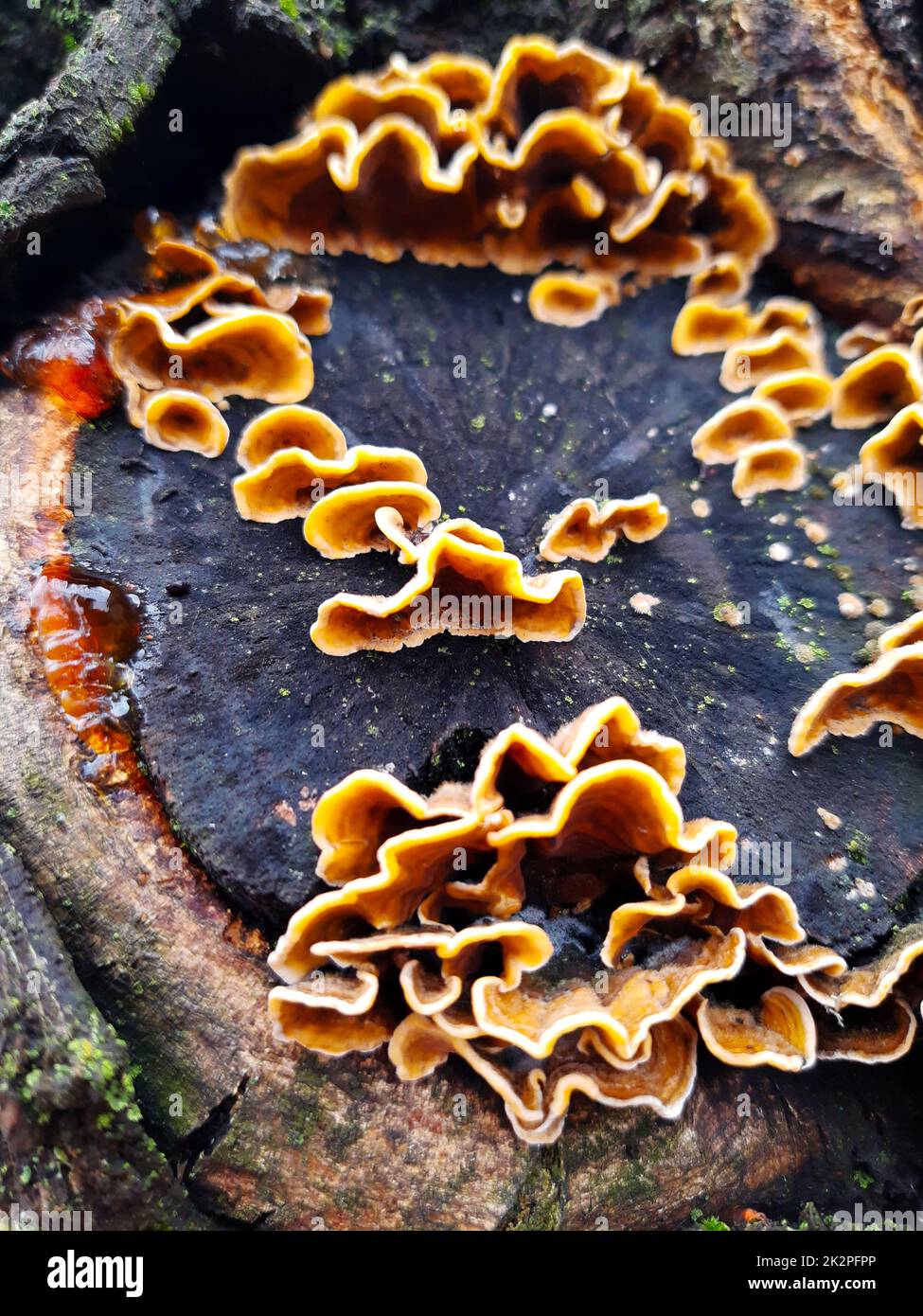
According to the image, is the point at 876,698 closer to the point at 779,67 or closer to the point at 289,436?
the point at 289,436

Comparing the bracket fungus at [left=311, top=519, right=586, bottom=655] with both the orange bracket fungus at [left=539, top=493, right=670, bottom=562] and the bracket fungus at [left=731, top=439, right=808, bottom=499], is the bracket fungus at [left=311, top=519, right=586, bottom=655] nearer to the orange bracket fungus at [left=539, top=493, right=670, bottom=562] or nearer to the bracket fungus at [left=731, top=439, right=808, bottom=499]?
the orange bracket fungus at [left=539, top=493, right=670, bottom=562]

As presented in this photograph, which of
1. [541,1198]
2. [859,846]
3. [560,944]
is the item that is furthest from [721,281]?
[541,1198]

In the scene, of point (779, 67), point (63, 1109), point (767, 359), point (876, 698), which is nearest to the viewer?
point (63, 1109)

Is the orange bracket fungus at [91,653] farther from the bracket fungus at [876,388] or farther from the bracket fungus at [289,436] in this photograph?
the bracket fungus at [876,388]

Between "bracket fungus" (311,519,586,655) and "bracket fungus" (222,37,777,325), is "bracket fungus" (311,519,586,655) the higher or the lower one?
the lower one

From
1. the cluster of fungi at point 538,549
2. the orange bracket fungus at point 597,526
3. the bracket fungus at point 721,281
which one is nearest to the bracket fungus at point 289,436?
the cluster of fungi at point 538,549

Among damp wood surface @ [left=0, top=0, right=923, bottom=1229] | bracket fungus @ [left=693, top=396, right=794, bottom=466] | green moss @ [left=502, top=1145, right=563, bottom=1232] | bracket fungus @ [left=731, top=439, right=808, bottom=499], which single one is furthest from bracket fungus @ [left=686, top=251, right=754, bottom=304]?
green moss @ [left=502, top=1145, right=563, bottom=1232]
